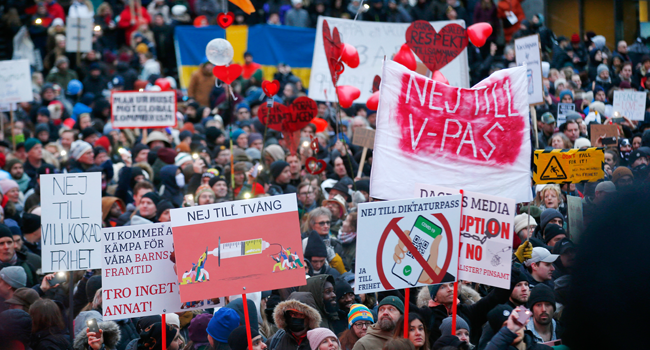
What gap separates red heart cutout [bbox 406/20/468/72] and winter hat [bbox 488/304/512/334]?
3938mm

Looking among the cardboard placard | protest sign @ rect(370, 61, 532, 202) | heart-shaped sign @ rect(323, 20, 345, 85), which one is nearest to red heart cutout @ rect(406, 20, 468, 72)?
heart-shaped sign @ rect(323, 20, 345, 85)

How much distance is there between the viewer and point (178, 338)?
5406 millimetres

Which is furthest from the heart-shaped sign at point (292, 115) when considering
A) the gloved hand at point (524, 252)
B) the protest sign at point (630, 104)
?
the protest sign at point (630, 104)

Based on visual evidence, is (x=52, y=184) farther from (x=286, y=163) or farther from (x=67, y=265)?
(x=286, y=163)

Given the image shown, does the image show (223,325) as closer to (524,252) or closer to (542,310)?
(542,310)

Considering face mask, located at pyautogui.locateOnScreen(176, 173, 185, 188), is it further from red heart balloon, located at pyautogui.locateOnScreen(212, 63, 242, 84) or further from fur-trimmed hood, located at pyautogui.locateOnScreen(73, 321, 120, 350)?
fur-trimmed hood, located at pyautogui.locateOnScreen(73, 321, 120, 350)

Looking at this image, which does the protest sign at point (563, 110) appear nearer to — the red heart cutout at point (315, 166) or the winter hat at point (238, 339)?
the red heart cutout at point (315, 166)

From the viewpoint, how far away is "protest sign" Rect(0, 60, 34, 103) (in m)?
13.2

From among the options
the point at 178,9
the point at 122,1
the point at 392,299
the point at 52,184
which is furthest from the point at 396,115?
the point at 122,1

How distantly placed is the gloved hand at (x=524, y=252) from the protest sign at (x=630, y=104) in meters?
6.76

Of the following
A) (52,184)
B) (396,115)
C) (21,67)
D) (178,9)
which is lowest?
(52,184)

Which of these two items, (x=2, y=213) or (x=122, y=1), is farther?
(x=122, y=1)

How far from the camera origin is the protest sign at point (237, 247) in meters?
4.82

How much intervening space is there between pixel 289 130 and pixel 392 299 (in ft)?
16.2
